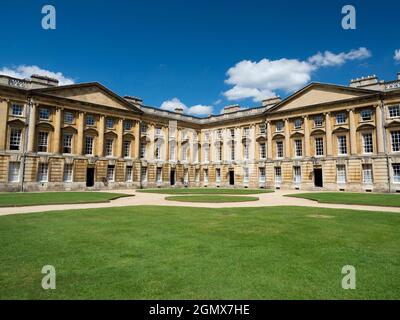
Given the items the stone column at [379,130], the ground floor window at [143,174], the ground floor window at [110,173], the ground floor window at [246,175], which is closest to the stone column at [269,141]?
the ground floor window at [246,175]

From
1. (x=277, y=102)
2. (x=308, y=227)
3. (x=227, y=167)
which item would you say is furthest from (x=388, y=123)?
(x=308, y=227)

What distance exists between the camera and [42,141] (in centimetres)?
3153

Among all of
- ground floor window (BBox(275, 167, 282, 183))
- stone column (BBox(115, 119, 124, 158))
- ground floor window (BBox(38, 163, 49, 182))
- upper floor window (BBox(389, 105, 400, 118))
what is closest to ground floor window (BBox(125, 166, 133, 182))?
stone column (BBox(115, 119, 124, 158))

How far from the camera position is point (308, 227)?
8914 millimetres

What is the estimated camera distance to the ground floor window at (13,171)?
29.1 m

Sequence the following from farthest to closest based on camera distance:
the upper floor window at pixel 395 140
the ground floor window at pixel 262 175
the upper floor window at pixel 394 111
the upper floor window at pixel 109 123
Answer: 1. the ground floor window at pixel 262 175
2. the upper floor window at pixel 109 123
3. the upper floor window at pixel 394 111
4. the upper floor window at pixel 395 140

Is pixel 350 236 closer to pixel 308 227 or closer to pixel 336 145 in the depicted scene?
pixel 308 227

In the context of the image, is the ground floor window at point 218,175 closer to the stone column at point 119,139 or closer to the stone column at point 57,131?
the stone column at point 119,139

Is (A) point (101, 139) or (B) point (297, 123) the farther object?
(B) point (297, 123)

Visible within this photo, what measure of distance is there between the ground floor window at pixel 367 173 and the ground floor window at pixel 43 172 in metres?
36.4

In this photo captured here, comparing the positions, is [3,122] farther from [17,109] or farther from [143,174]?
[143,174]

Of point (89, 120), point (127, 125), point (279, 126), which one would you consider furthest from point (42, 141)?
point (279, 126)

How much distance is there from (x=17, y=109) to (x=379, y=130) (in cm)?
4007

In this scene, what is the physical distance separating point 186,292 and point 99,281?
4.78 ft
